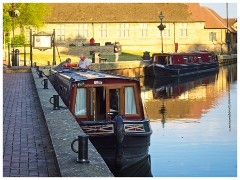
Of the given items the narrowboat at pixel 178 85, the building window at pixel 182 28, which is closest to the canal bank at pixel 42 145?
the narrowboat at pixel 178 85

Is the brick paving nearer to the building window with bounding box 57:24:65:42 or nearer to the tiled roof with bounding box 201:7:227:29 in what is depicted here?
the building window with bounding box 57:24:65:42

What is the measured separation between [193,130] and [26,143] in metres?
11.4

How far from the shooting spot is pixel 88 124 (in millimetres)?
15227

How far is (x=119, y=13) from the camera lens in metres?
79.6

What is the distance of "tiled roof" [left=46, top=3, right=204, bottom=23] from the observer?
255 ft

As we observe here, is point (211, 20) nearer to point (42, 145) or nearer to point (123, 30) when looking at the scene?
point (123, 30)

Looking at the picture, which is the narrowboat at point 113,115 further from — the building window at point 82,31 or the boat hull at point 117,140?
the building window at point 82,31

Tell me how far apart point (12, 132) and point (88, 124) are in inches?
102

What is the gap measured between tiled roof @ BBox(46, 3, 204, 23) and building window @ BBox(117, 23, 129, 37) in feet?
2.58

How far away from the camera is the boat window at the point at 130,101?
1648 cm

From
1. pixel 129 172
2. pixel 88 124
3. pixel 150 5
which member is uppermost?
pixel 150 5

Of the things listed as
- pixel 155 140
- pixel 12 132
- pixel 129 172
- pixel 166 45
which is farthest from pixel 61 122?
pixel 166 45

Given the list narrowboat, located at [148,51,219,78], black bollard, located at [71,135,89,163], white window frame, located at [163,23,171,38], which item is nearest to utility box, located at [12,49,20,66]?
narrowboat, located at [148,51,219,78]

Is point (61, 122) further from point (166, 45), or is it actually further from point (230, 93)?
point (166, 45)
